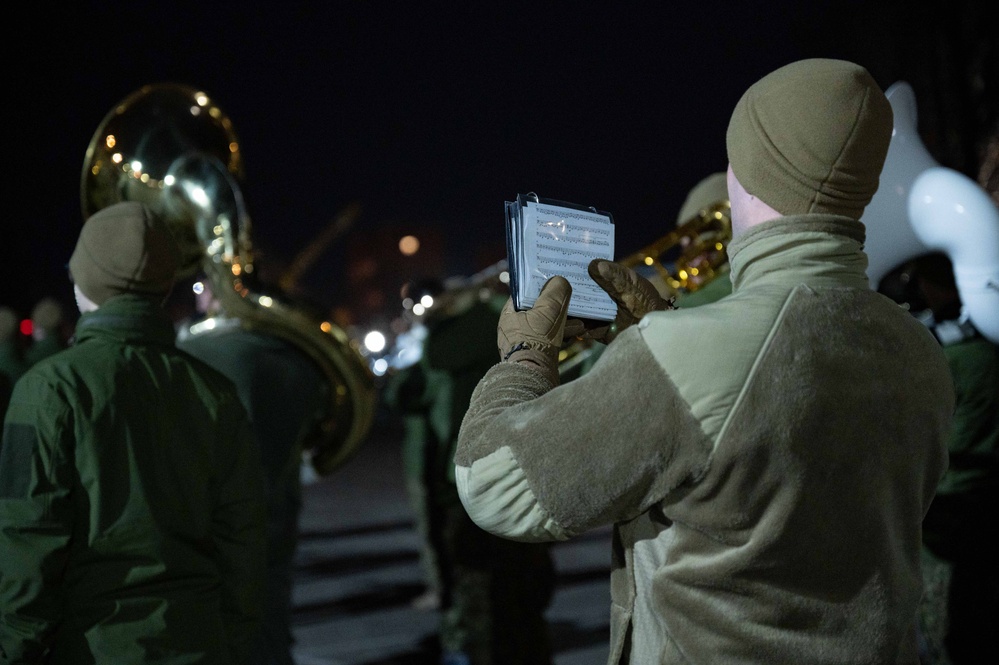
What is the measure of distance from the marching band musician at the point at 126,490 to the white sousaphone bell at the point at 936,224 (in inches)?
83.8

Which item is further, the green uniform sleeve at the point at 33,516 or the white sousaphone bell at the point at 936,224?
the white sousaphone bell at the point at 936,224

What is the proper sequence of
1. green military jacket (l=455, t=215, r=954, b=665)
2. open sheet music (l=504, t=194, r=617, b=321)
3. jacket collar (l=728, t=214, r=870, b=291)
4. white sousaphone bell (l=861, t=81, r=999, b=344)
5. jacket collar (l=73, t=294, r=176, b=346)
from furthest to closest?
white sousaphone bell (l=861, t=81, r=999, b=344)
jacket collar (l=73, t=294, r=176, b=346)
open sheet music (l=504, t=194, r=617, b=321)
jacket collar (l=728, t=214, r=870, b=291)
green military jacket (l=455, t=215, r=954, b=665)

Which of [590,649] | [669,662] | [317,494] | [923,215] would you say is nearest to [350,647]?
[590,649]

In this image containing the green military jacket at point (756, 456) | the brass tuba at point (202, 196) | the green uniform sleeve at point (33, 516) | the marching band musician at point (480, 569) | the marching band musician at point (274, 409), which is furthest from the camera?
the marching band musician at point (480, 569)

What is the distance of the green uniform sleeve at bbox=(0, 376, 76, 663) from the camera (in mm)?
2064

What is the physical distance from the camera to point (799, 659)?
132 cm

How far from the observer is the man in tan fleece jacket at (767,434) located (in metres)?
1.27

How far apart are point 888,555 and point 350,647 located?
4178 mm

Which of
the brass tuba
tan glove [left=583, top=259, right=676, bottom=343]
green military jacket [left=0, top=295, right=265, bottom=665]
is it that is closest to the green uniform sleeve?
green military jacket [left=0, top=295, right=265, bottom=665]

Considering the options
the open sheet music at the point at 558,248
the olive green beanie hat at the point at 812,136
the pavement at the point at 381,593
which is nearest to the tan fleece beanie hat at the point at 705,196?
the open sheet music at the point at 558,248

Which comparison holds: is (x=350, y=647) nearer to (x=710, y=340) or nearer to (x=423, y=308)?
(x=423, y=308)

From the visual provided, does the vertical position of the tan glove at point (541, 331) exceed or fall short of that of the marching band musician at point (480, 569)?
it exceeds it

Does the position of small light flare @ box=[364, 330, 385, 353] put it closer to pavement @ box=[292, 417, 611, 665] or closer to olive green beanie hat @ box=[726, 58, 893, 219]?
pavement @ box=[292, 417, 611, 665]

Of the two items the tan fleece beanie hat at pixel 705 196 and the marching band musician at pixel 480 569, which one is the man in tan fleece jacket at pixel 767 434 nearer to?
the tan fleece beanie hat at pixel 705 196
